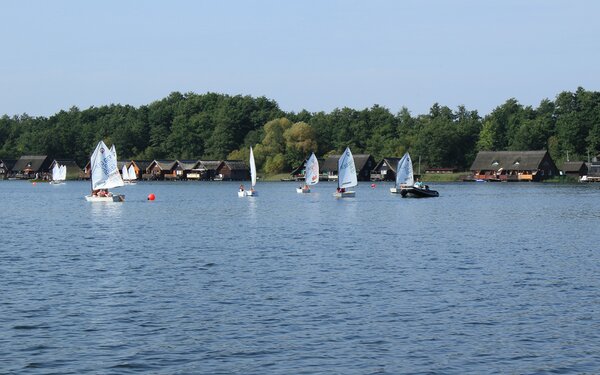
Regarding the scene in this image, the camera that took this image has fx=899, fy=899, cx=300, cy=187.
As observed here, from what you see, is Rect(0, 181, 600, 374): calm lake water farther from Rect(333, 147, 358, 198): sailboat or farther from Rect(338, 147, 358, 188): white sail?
Rect(333, 147, 358, 198): sailboat

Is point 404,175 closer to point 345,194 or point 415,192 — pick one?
point 415,192

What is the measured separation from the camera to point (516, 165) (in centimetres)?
19562

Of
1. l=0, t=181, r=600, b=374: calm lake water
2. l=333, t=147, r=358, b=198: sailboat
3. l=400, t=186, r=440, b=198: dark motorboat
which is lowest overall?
l=0, t=181, r=600, b=374: calm lake water

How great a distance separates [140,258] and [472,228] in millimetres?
28986

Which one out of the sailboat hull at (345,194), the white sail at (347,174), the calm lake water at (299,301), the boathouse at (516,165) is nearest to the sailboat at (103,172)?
the sailboat hull at (345,194)

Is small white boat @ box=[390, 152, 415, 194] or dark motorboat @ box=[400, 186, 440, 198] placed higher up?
small white boat @ box=[390, 152, 415, 194]

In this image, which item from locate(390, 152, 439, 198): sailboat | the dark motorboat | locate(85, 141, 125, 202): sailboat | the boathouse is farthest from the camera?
the boathouse

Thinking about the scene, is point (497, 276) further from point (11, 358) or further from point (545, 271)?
point (11, 358)

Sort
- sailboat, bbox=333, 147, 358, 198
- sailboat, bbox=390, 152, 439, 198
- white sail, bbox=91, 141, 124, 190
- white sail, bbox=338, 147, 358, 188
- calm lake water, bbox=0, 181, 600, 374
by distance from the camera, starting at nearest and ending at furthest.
Result: calm lake water, bbox=0, 181, 600, 374 < white sail, bbox=91, 141, 124, 190 < white sail, bbox=338, 147, 358, 188 < sailboat, bbox=333, 147, 358, 198 < sailboat, bbox=390, 152, 439, 198

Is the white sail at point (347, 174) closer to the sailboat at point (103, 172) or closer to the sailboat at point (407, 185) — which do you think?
the sailboat at point (407, 185)

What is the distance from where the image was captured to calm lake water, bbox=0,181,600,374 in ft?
76.8

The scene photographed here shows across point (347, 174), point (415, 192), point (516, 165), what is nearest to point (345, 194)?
point (347, 174)

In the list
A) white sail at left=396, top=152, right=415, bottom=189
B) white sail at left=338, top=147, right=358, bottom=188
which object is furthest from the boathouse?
white sail at left=338, top=147, right=358, bottom=188

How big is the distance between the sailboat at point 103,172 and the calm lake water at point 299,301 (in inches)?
1373
